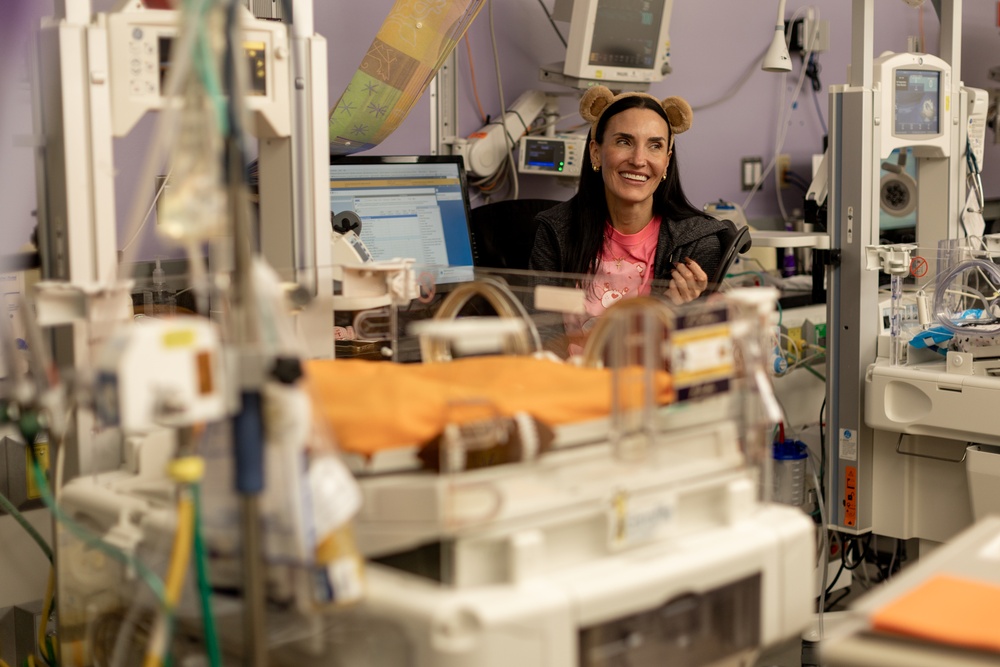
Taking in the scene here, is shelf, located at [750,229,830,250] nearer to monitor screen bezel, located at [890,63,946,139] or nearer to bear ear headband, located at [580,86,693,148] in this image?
monitor screen bezel, located at [890,63,946,139]

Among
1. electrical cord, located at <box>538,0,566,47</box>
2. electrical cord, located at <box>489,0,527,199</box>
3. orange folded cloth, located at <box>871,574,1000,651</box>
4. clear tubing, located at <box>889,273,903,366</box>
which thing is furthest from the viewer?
electrical cord, located at <box>538,0,566,47</box>

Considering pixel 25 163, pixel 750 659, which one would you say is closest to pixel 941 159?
pixel 750 659

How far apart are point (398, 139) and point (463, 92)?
1.00 feet

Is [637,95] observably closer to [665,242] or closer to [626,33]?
[665,242]

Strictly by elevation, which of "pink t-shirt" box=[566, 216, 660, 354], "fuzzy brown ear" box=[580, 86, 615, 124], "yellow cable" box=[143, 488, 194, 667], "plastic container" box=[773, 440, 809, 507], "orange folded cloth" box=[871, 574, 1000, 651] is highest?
"fuzzy brown ear" box=[580, 86, 615, 124]

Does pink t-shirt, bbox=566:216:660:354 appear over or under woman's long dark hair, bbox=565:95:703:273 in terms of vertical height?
under

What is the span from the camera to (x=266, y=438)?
118cm

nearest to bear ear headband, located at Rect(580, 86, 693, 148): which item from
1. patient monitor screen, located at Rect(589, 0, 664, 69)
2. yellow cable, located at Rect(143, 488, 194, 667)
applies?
patient monitor screen, located at Rect(589, 0, 664, 69)

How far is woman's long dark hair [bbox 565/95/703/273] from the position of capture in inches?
114

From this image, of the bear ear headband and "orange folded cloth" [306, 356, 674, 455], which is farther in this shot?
the bear ear headband

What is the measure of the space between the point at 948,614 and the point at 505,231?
7.98ft

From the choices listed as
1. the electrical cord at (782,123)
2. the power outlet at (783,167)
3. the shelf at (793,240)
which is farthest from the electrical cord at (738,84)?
the shelf at (793,240)

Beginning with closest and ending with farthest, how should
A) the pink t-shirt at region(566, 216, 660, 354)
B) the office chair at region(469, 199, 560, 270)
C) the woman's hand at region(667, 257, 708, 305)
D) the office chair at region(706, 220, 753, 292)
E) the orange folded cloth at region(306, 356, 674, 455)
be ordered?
the orange folded cloth at region(306, 356, 674, 455), the woman's hand at region(667, 257, 708, 305), the office chair at region(706, 220, 753, 292), the pink t-shirt at region(566, 216, 660, 354), the office chair at region(469, 199, 560, 270)

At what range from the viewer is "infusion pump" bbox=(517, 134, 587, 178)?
3.79 m
